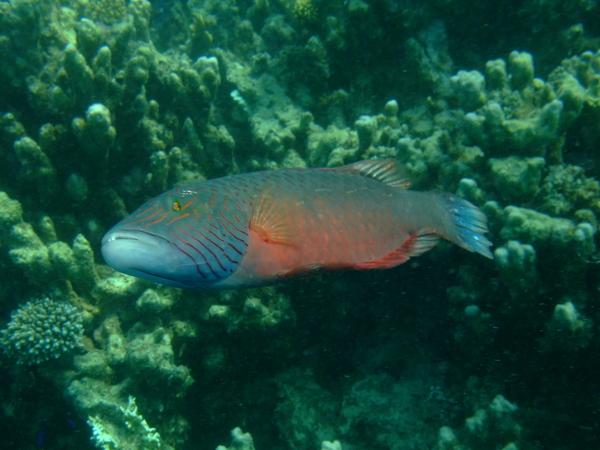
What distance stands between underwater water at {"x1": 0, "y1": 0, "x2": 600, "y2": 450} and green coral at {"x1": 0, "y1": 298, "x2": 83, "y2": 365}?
17 millimetres

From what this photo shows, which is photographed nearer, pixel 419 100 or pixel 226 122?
pixel 419 100

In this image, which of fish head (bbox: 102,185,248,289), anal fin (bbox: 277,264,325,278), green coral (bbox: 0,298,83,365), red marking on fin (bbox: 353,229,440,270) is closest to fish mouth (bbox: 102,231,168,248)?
fish head (bbox: 102,185,248,289)

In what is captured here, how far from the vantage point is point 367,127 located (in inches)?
154

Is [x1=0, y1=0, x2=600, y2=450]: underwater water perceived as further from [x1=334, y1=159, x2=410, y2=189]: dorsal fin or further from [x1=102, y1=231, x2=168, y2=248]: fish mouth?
[x1=102, y1=231, x2=168, y2=248]: fish mouth

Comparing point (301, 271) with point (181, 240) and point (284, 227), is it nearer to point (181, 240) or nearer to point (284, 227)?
point (284, 227)

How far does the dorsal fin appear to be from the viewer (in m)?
3.37

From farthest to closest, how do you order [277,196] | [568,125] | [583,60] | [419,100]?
[419,100] → [583,60] → [568,125] → [277,196]

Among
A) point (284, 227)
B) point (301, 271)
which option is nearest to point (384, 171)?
point (284, 227)

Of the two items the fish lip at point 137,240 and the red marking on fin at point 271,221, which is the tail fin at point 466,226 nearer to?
the red marking on fin at point 271,221

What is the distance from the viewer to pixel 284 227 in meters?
2.69

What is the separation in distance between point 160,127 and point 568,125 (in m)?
4.30

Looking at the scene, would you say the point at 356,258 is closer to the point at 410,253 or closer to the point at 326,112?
the point at 410,253

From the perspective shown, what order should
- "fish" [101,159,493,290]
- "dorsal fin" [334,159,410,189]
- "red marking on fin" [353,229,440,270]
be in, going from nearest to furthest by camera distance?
"fish" [101,159,493,290], "red marking on fin" [353,229,440,270], "dorsal fin" [334,159,410,189]

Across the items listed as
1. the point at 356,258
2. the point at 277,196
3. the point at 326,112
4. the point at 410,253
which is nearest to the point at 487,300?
the point at 410,253
